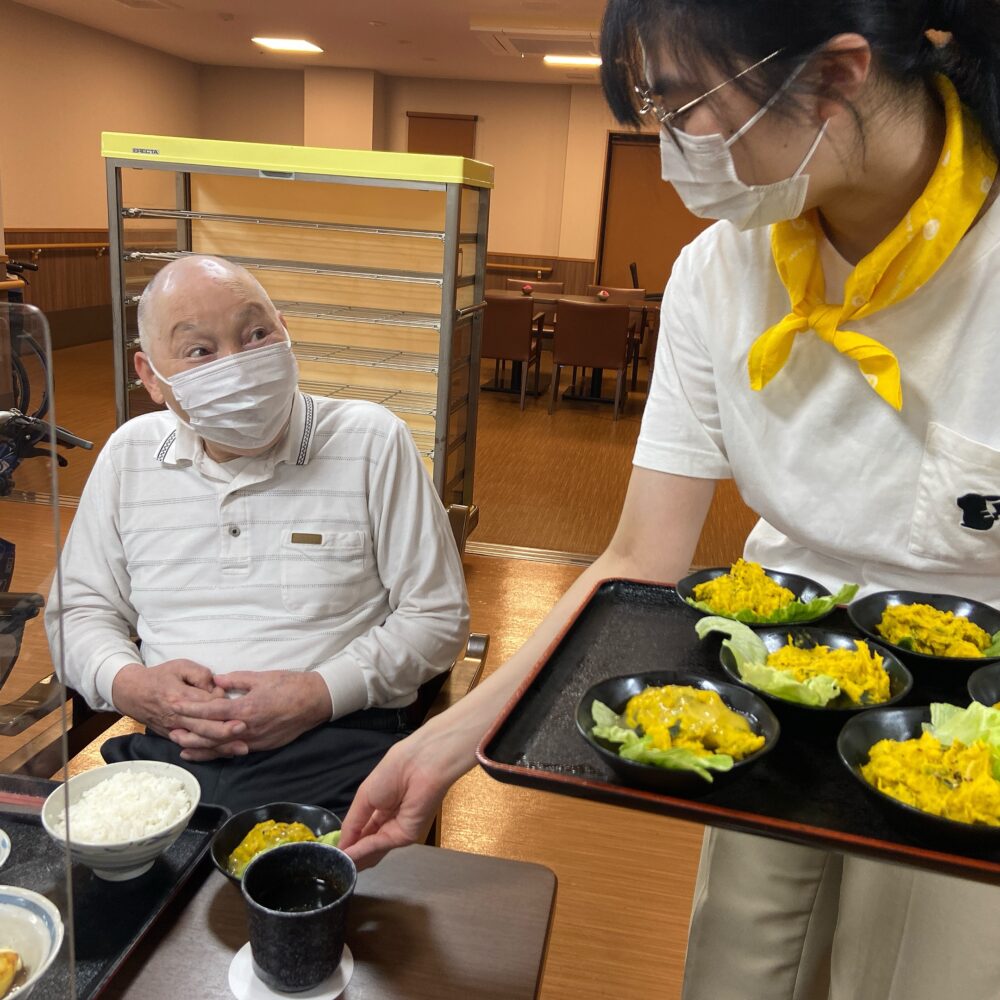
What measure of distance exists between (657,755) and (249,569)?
3.68ft

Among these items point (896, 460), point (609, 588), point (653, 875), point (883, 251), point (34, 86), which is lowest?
point (653, 875)

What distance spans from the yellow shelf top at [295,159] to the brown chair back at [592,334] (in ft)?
15.1

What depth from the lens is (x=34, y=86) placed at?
896 centimetres

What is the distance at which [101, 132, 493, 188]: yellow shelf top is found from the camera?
2.62 metres

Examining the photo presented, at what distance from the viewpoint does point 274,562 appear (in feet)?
5.48

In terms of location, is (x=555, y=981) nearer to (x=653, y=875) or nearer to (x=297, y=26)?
(x=653, y=875)

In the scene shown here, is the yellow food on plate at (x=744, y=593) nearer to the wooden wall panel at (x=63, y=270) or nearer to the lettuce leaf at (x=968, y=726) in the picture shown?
the lettuce leaf at (x=968, y=726)

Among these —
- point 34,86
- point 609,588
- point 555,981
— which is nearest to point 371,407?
point 609,588

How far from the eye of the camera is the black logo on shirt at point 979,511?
1.00 metres

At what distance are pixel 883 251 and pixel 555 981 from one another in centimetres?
150

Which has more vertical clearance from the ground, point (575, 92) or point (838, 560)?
point (575, 92)

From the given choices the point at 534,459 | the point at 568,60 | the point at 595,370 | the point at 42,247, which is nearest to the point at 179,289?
the point at 534,459

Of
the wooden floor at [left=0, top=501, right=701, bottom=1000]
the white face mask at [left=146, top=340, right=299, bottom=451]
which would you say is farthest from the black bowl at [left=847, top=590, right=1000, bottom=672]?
the wooden floor at [left=0, top=501, right=701, bottom=1000]

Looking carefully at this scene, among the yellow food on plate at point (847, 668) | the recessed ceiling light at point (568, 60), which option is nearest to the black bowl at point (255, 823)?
the yellow food on plate at point (847, 668)
